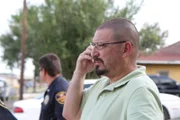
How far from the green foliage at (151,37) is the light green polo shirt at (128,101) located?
16978mm

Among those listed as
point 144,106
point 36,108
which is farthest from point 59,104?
point 36,108

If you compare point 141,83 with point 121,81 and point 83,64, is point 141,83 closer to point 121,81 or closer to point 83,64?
point 121,81

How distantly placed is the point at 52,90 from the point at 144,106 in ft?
6.72

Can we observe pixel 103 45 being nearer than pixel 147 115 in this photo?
No

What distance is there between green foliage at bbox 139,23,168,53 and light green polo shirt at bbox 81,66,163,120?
17.0 meters

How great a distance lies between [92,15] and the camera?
61.5 ft

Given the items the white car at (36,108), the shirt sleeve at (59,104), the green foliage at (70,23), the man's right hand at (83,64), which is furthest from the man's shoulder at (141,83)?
the green foliage at (70,23)

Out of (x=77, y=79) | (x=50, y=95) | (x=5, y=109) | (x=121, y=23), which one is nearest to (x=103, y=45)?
(x=121, y=23)

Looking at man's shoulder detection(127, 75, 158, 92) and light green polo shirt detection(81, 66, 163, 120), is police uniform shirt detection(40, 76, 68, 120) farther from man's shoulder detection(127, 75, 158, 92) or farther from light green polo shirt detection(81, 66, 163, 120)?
man's shoulder detection(127, 75, 158, 92)

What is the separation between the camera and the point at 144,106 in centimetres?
158

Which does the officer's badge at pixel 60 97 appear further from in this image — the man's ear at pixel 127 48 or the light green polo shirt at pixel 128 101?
the man's ear at pixel 127 48

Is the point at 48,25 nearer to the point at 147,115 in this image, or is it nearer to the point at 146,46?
the point at 146,46

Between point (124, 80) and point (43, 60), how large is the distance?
1.95 m

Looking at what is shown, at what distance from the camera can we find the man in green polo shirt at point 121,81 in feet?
5.29
